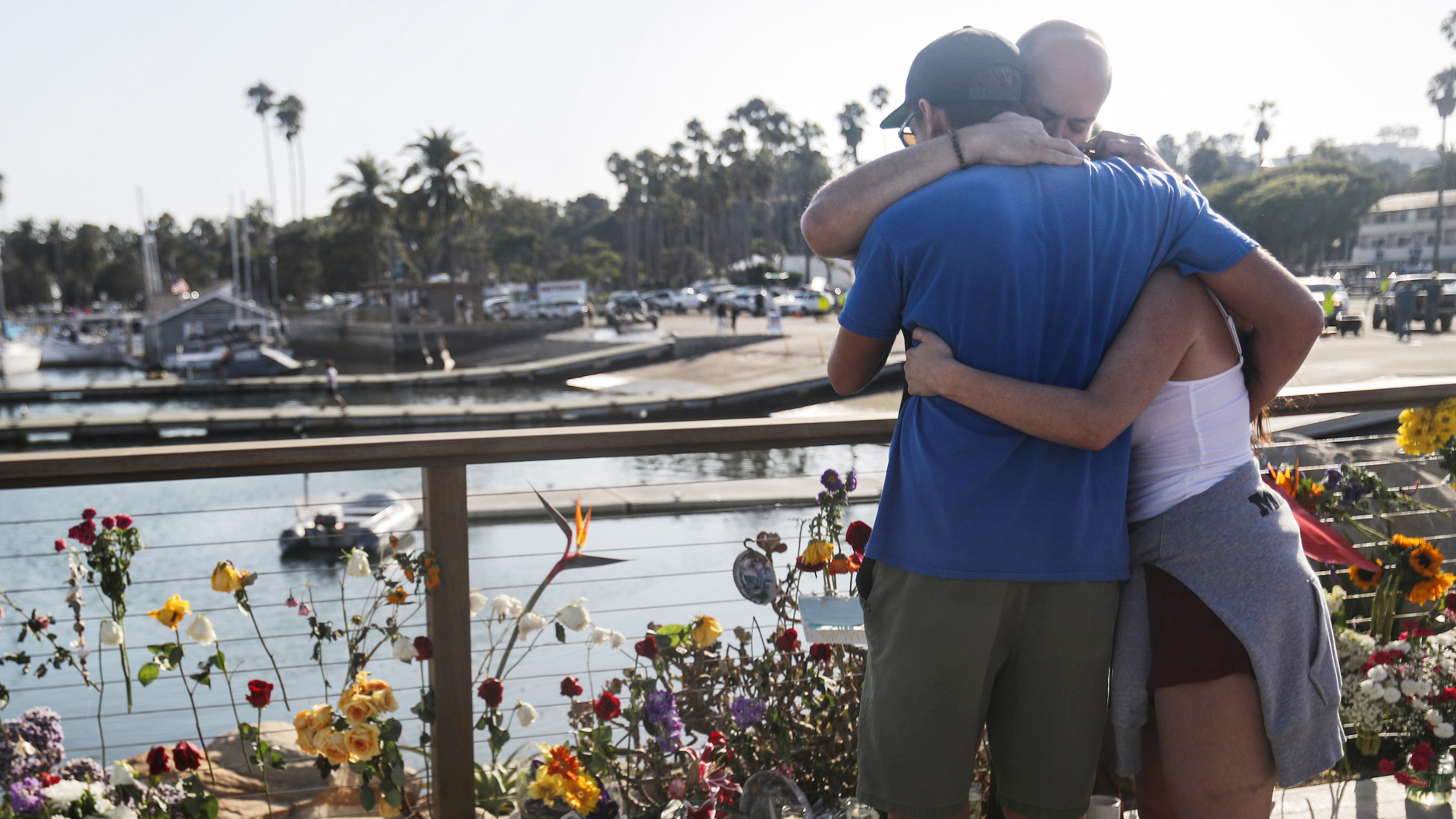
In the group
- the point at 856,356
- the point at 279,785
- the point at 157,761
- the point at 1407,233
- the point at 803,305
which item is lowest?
the point at 279,785

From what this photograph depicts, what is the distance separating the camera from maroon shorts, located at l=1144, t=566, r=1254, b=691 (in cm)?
123

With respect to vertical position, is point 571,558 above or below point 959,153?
below

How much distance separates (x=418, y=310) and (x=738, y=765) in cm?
5076

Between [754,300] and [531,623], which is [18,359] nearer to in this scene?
[754,300]

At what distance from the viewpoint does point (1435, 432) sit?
100 inches

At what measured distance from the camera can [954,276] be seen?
1.16 metres

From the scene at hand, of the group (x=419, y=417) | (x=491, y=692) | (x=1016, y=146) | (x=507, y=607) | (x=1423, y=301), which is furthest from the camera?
(x=1423, y=301)

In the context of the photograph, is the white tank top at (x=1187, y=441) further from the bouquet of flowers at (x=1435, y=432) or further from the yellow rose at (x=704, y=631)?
the bouquet of flowers at (x=1435, y=432)

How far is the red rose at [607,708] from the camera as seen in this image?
6.50ft

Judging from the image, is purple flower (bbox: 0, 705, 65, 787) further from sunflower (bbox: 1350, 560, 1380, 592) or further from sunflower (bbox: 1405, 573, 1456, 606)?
sunflower (bbox: 1405, 573, 1456, 606)

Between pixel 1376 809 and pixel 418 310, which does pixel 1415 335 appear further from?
pixel 418 310

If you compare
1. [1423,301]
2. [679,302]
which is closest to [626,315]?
[679,302]

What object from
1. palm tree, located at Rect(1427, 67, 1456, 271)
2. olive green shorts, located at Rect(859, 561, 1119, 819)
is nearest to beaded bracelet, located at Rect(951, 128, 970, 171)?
olive green shorts, located at Rect(859, 561, 1119, 819)

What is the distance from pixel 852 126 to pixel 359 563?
2444 inches
